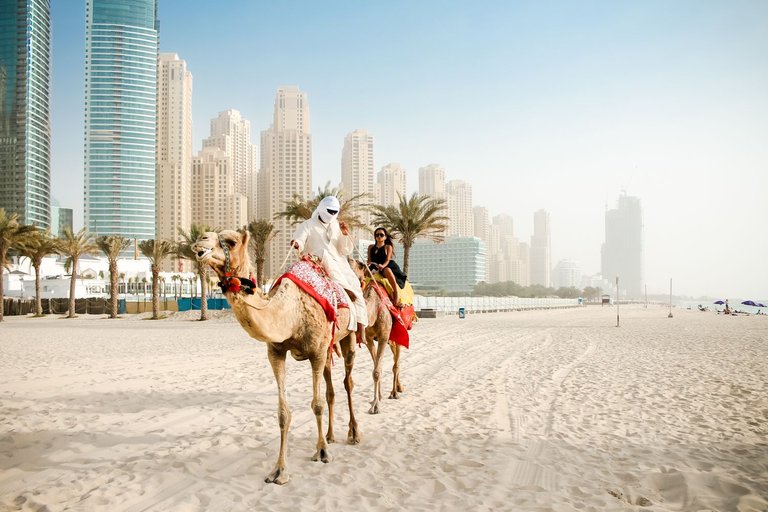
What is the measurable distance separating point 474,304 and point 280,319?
47491 millimetres

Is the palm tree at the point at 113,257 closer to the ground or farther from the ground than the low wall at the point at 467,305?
farther from the ground

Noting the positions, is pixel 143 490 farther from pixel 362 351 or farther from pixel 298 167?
pixel 298 167

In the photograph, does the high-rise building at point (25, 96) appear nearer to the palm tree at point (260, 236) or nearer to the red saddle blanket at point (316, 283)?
the palm tree at point (260, 236)

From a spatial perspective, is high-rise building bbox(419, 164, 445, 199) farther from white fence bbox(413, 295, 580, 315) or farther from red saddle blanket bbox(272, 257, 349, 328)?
red saddle blanket bbox(272, 257, 349, 328)

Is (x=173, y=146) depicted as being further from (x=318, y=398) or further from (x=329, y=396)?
(x=318, y=398)

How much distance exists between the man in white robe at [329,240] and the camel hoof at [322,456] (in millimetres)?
1480

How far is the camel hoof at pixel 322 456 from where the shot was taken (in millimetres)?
5638

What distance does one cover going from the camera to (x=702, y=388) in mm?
10008

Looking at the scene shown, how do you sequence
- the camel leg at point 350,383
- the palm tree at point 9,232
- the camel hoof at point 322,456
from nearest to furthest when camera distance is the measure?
the camel hoof at point 322,456 < the camel leg at point 350,383 < the palm tree at point 9,232

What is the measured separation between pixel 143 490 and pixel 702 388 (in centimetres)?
1024

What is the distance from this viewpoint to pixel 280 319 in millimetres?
4871

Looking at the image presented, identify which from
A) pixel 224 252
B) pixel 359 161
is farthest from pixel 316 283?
pixel 359 161

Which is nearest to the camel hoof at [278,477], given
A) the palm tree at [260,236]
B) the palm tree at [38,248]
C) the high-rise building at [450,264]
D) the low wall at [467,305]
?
the low wall at [467,305]

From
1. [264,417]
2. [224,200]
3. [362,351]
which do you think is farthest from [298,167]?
[264,417]
